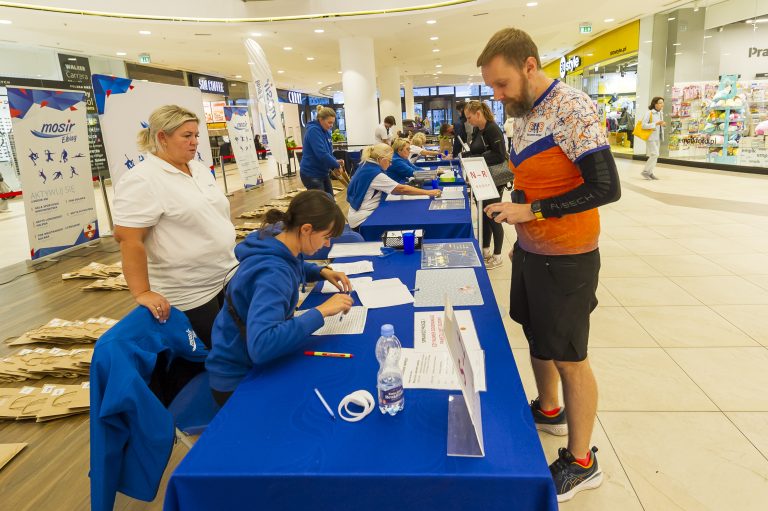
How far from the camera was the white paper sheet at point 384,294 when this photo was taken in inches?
67.9

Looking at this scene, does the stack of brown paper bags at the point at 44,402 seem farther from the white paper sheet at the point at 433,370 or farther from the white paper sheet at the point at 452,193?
the white paper sheet at the point at 452,193

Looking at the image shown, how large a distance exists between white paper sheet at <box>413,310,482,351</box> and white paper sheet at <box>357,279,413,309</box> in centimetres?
15

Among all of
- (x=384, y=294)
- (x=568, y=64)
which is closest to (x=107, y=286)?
(x=384, y=294)

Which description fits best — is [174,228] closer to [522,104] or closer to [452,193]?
[522,104]

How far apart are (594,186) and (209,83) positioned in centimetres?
1876

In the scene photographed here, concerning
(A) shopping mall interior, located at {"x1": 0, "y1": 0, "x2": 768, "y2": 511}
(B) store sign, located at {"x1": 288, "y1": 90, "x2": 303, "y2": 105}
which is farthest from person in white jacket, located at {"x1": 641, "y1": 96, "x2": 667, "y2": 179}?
(B) store sign, located at {"x1": 288, "y1": 90, "x2": 303, "y2": 105}

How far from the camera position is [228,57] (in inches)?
512

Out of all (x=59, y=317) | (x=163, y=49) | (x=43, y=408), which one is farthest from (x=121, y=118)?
(x=163, y=49)

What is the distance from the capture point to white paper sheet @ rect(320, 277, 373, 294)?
6.23 feet

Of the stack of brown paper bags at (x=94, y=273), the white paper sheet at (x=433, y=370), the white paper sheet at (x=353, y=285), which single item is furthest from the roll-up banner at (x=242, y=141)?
the white paper sheet at (x=433, y=370)

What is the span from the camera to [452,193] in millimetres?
4152

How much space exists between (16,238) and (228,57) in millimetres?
8265

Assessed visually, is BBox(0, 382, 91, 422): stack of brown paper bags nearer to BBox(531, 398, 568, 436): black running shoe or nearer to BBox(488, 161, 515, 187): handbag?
BBox(531, 398, 568, 436): black running shoe

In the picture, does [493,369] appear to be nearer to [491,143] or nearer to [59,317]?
[491,143]
